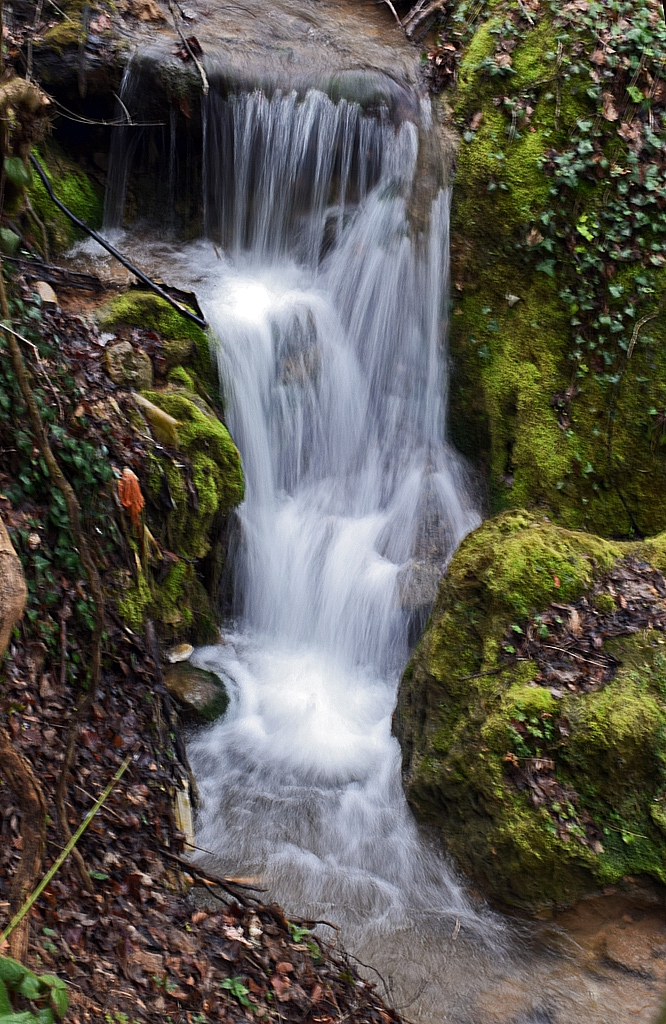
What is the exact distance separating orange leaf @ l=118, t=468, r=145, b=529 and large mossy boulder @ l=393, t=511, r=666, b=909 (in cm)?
214

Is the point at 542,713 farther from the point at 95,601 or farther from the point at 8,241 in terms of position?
the point at 8,241

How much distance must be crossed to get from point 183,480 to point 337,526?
5.98 ft

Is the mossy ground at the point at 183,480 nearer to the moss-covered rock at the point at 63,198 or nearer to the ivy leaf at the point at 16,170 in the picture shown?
the moss-covered rock at the point at 63,198

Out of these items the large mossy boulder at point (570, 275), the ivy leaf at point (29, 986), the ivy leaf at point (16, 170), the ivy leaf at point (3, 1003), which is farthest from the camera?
the large mossy boulder at point (570, 275)

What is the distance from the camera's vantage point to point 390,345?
7473mm

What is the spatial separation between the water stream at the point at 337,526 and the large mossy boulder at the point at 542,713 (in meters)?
0.39

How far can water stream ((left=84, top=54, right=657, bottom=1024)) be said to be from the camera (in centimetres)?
424

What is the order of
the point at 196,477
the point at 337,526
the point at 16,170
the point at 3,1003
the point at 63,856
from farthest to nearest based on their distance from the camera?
the point at 337,526
the point at 196,477
the point at 16,170
the point at 63,856
the point at 3,1003

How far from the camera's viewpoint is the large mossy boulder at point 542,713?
4.24m

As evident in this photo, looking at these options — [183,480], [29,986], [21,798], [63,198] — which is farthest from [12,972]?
[63,198]

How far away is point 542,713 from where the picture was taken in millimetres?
4426

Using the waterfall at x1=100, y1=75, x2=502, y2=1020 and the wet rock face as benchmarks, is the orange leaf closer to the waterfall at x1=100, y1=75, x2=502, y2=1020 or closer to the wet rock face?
the wet rock face

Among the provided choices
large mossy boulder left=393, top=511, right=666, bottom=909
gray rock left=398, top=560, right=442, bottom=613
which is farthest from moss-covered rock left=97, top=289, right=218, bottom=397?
large mossy boulder left=393, top=511, right=666, bottom=909

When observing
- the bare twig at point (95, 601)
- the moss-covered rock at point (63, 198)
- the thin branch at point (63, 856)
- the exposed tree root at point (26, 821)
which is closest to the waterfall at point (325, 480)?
the moss-covered rock at point (63, 198)
